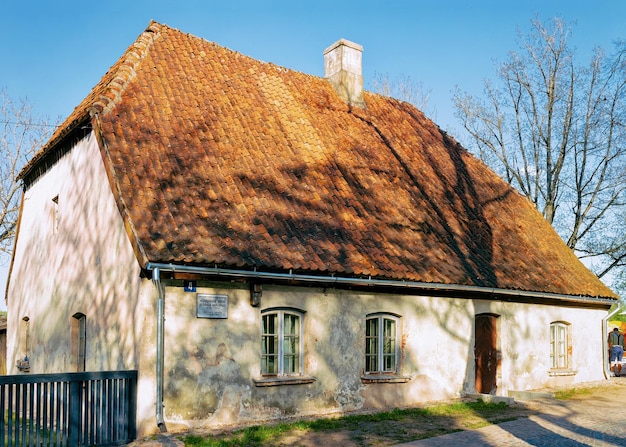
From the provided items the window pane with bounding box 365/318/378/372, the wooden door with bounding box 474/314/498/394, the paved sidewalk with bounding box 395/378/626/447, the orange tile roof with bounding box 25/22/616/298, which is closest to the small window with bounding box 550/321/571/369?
the orange tile roof with bounding box 25/22/616/298

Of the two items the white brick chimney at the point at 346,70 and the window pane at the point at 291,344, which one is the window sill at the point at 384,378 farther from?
the white brick chimney at the point at 346,70

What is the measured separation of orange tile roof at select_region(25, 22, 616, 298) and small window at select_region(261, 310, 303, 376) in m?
1.07

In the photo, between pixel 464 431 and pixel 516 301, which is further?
pixel 516 301

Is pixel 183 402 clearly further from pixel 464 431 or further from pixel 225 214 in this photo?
pixel 464 431

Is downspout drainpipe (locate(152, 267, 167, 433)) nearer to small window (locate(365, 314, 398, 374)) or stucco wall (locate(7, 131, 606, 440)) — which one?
stucco wall (locate(7, 131, 606, 440))

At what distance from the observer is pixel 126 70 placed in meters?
12.9

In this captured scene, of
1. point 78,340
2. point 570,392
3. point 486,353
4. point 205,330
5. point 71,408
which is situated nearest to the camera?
point 71,408

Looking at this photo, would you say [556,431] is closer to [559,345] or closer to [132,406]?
[132,406]

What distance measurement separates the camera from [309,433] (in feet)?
33.2

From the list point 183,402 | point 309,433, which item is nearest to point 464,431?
point 309,433

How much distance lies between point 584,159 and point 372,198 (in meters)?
14.7

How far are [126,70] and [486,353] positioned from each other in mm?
9908

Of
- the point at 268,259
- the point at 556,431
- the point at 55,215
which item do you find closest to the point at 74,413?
the point at 268,259

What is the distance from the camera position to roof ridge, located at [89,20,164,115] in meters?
11.8
